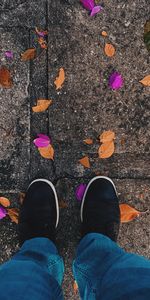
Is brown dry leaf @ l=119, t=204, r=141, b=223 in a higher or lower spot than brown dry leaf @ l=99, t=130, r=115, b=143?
lower

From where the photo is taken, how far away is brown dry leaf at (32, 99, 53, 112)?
226cm

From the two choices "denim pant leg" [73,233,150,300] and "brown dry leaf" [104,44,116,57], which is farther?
"brown dry leaf" [104,44,116,57]

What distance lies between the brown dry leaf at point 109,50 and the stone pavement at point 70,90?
0.02 metres

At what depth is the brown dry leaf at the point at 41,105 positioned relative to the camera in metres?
2.26

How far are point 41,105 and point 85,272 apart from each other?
892mm

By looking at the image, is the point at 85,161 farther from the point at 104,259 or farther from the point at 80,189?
the point at 104,259

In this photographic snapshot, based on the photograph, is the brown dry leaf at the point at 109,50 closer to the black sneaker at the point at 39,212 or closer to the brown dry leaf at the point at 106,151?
the brown dry leaf at the point at 106,151

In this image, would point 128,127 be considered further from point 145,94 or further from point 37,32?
point 37,32

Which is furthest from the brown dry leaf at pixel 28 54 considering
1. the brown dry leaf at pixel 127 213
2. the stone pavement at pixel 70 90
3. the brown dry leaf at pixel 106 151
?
the brown dry leaf at pixel 127 213

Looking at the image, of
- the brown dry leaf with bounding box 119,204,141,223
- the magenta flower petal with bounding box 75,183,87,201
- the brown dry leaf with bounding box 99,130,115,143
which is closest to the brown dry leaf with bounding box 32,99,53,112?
the brown dry leaf with bounding box 99,130,115,143

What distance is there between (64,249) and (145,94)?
3.07 feet

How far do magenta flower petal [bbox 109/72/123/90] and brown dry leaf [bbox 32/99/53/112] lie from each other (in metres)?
0.34

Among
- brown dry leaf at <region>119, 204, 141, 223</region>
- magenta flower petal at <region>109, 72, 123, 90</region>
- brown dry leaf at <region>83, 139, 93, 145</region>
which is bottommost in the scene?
brown dry leaf at <region>119, 204, 141, 223</region>

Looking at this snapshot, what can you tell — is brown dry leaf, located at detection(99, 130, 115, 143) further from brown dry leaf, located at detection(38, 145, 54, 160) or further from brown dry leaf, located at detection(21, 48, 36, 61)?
brown dry leaf, located at detection(21, 48, 36, 61)
